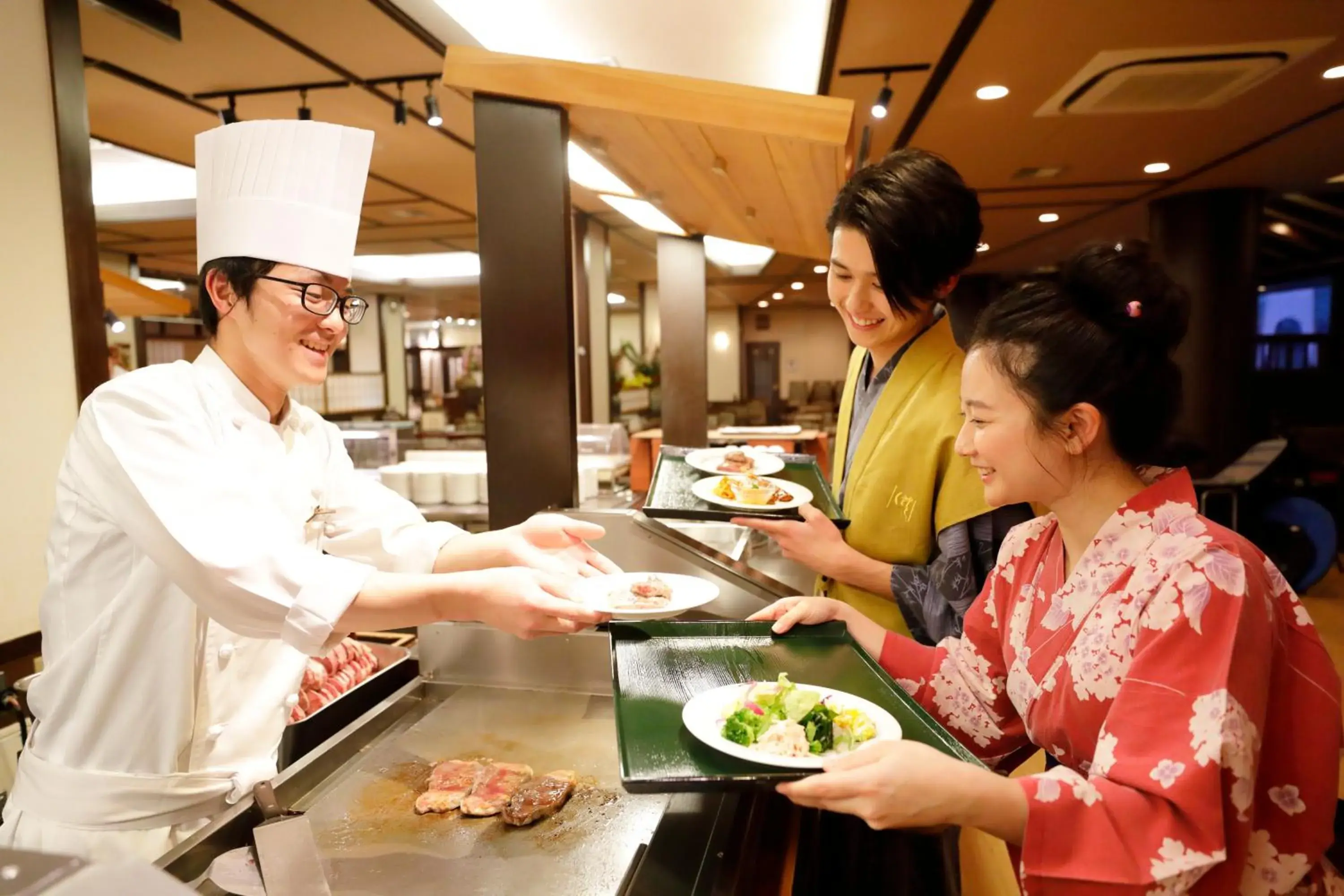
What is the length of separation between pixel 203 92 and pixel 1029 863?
533 centimetres

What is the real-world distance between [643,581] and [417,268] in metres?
12.3

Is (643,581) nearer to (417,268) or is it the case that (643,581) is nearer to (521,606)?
(521,606)

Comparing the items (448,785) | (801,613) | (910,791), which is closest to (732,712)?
(910,791)

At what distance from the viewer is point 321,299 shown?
159cm

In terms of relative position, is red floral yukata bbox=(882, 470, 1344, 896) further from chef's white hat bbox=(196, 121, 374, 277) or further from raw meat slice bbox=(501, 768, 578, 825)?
chef's white hat bbox=(196, 121, 374, 277)

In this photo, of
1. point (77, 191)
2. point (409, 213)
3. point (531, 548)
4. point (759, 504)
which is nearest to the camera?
point (531, 548)

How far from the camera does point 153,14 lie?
331cm

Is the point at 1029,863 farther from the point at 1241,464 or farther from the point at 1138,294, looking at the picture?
the point at 1241,464

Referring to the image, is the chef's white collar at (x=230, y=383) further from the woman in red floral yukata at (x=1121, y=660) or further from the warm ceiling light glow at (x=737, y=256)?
the warm ceiling light glow at (x=737, y=256)

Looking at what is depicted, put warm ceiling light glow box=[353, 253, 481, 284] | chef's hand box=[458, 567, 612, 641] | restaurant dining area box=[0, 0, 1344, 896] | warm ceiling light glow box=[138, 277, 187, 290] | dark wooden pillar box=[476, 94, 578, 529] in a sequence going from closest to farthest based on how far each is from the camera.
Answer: restaurant dining area box=[0, 0, 1344, 896] < chef's hand box=[458, 567, 612, 641] < dark wooden pillar box=[476, 94, 578, 529] < warm ceiling light glow box=[138, 277, 187, 290] < warm ceiling light glow box=[353, 253, 481, 284]

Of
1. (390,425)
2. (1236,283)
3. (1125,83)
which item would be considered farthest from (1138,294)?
(390,425)

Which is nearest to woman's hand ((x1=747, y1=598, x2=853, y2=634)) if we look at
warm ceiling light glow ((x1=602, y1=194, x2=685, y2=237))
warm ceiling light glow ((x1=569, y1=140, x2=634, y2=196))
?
warm ceiling light glow ((x1=569, y1=140, x2=634, y2=196))

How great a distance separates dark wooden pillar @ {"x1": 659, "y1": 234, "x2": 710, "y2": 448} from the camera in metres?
5.45

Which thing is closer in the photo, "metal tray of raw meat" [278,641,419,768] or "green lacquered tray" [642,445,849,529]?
"metal tray of raw meat" [278,641,419,768]
